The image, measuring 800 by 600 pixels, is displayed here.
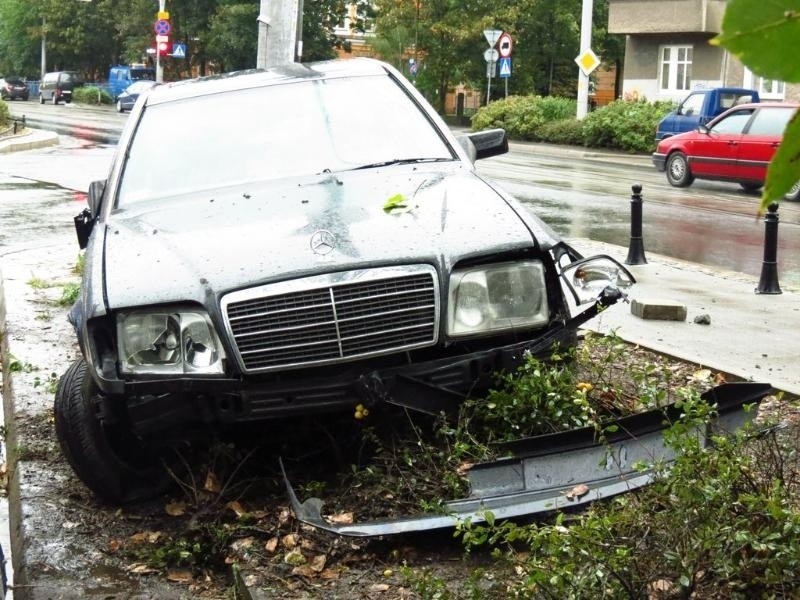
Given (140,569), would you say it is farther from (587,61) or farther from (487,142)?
(587,61)

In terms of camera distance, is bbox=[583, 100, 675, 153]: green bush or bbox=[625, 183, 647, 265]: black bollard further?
bbox=[583, 100, 675, 153]: green bush

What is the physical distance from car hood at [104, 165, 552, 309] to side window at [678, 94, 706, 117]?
85.3ft

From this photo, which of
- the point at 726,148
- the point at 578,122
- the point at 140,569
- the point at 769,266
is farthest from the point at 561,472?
the point at 578,122

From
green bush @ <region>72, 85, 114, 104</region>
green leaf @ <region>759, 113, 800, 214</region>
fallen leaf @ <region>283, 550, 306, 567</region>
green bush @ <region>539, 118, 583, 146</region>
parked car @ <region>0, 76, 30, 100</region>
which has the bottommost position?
fallen leaf @ <region>283, 550, 306, 567</region>

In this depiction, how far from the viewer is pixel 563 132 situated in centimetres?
3581

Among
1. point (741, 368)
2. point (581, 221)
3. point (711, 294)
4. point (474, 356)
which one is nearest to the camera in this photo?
point (474, 356)

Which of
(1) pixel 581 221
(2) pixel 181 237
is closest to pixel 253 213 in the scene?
(2) pixel 181 237

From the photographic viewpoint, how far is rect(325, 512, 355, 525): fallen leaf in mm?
4156

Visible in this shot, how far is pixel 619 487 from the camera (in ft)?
13.0

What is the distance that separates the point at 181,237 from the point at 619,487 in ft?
6.51

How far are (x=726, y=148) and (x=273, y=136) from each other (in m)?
16.0

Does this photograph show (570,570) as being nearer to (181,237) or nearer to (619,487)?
(619,487)

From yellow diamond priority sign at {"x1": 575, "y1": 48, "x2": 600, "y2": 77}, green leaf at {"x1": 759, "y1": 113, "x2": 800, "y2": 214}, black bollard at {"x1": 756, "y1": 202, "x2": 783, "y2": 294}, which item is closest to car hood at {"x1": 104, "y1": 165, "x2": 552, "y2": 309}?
green leaf at {"x1": 759, "y1": 113, "x2": 800, "y2": 214}

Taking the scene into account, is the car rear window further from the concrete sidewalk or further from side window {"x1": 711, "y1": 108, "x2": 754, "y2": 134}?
side window {"x1": 711, "y1": 108, "x2": 754, "y2": 134}
